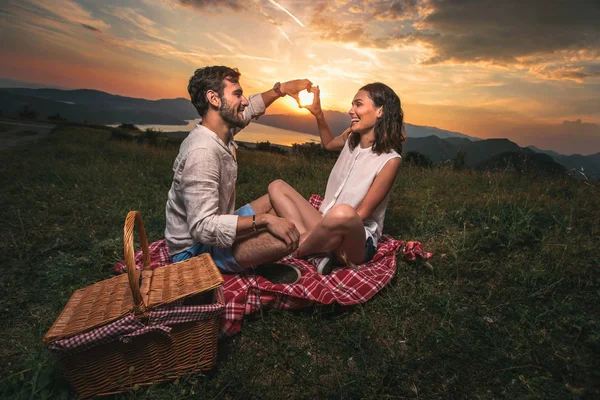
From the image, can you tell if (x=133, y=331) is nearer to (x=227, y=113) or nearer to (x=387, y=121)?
(x=227, y=113)

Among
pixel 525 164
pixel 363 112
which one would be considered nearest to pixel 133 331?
pixel 363 112

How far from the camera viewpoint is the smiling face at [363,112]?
360 centimetres

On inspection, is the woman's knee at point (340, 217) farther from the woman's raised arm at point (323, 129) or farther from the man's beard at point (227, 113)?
the woman's raised arm at point (323, 129)

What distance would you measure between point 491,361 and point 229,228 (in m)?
2.14

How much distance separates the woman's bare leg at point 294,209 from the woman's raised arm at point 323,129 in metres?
1.20

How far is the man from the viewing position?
239 centimetres

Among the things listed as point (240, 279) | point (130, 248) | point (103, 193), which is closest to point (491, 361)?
point (240, 279)

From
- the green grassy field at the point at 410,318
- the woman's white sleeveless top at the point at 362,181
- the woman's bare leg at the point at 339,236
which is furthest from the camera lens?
the woman's white sleeveless top at the point at 362,181

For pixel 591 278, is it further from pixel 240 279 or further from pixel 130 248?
pixel 130 248

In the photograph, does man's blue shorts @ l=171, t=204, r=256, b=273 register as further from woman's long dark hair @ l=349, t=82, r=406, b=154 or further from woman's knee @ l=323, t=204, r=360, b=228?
woman's long dark hair @ l=349, t=82, r=406, b=154

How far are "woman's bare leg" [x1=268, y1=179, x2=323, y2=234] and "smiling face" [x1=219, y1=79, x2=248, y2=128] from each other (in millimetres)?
→ 1030

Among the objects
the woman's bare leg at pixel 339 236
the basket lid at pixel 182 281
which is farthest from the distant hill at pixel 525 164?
the basket lid at pixel 182 281

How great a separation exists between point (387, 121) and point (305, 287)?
2.07 m

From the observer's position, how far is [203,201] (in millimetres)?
2391
